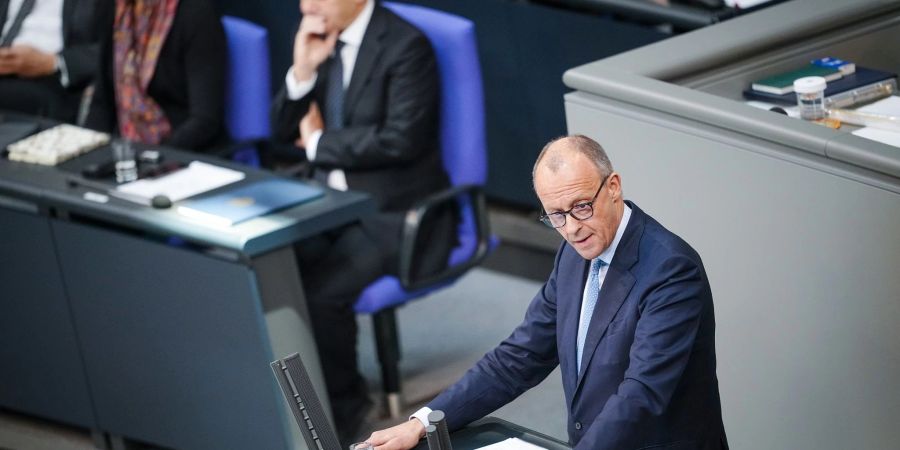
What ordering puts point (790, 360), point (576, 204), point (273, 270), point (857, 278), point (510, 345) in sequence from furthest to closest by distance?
point (273, 270)
point (790, 360)
point (857, 278)
point (510, 345)
point (576, 204)

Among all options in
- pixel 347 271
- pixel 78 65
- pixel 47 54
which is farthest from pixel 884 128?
pixel 47 54

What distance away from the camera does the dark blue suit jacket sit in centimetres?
272

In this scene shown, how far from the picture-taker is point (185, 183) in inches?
176

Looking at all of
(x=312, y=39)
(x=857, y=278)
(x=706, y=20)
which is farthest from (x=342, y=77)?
(x=857, y=278)

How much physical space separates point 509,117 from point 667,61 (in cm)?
188

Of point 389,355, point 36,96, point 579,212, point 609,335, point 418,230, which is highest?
point 579,212

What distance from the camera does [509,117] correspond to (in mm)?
5652

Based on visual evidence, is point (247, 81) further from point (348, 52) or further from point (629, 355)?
point (629, 355)

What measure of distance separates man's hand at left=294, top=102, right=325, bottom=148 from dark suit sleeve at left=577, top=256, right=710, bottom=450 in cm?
233

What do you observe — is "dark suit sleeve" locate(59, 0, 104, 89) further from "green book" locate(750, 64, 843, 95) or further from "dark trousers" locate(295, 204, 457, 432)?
"green book" locate(750, 64, 843, 95)

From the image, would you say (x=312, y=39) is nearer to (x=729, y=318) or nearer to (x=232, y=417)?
(x=232, y=417)

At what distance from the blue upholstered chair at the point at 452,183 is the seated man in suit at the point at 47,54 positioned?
147 centimetres

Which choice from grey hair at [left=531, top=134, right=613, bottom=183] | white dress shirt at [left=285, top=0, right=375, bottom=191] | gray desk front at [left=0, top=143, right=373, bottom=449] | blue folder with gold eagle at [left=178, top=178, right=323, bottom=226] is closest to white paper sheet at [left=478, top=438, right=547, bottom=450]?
grey hair at [left=531, top=134, right=613, bottom=183]

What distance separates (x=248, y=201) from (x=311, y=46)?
805 millimetres
